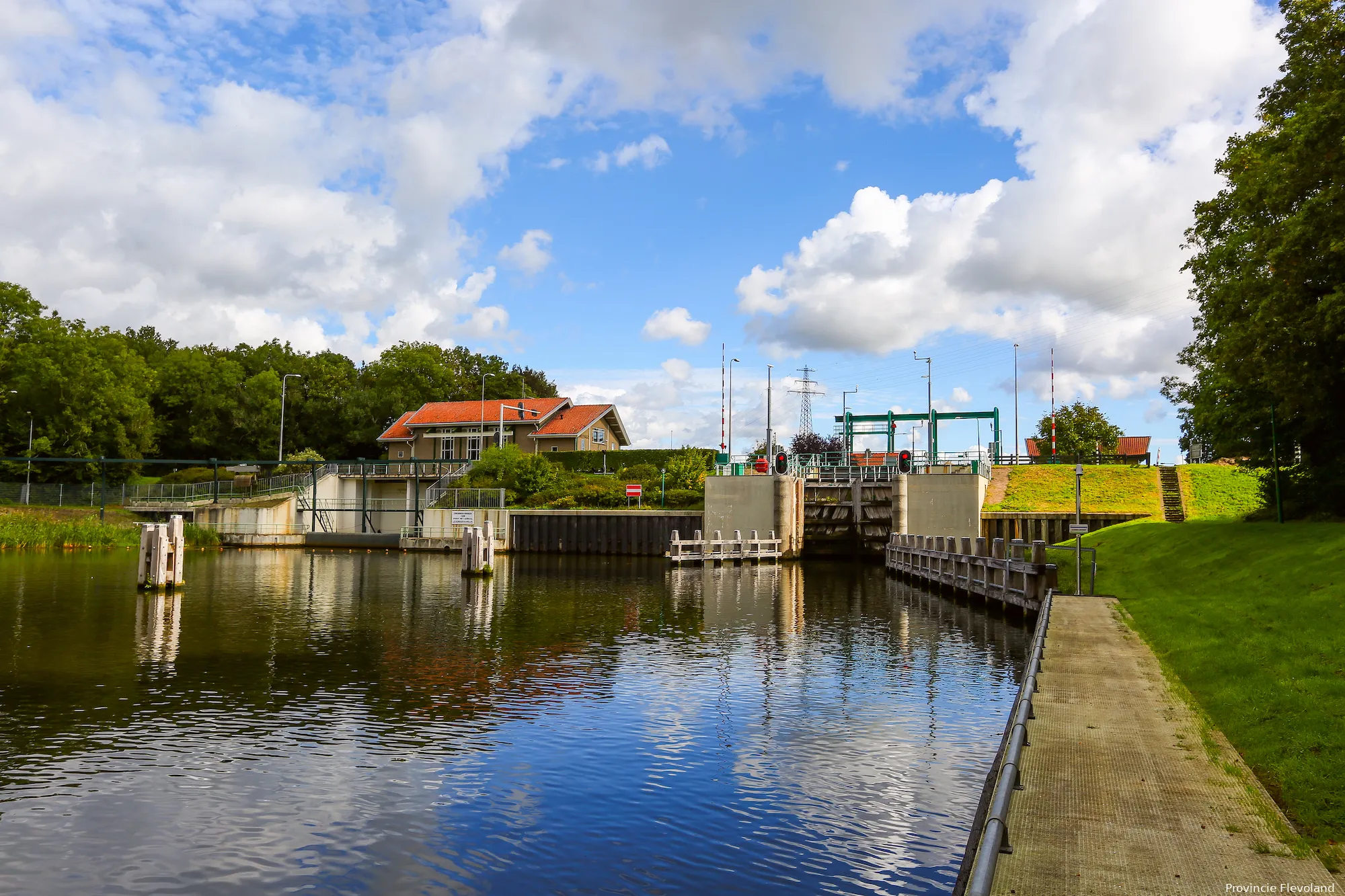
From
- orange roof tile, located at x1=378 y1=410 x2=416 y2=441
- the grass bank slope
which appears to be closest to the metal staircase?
orange roof tile, located at x1=378 y1=410 x2=416 y2=441

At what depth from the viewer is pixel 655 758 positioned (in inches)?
516

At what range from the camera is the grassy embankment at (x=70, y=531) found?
5150 centimetres

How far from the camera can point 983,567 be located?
3222 cm

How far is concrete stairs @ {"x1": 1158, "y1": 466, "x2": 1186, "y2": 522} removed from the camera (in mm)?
48406

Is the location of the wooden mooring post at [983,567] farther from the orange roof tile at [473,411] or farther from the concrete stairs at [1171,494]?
the orange roof tile at [473,411]

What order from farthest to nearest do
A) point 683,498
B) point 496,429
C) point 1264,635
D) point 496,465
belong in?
point 496,429
point 496,465
point 683,498
point 1264,635

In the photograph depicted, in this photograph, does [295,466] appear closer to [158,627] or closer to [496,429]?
[496,429]

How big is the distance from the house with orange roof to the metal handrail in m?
73.1

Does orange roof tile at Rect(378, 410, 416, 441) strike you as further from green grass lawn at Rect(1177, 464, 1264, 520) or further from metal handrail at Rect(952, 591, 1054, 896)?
metal handrail at Rect(952, 591, 1054, 896)

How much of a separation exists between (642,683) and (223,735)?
7.46 meters

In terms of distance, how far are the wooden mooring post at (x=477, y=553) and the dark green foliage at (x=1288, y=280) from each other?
29892 millimetres

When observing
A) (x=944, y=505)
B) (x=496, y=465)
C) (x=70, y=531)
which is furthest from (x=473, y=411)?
(x=944, y=505)

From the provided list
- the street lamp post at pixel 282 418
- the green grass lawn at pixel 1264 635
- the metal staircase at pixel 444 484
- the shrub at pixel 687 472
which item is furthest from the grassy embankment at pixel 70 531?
the green grass lawn at pixel 1264 635

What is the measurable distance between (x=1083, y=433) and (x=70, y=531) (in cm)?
7883
